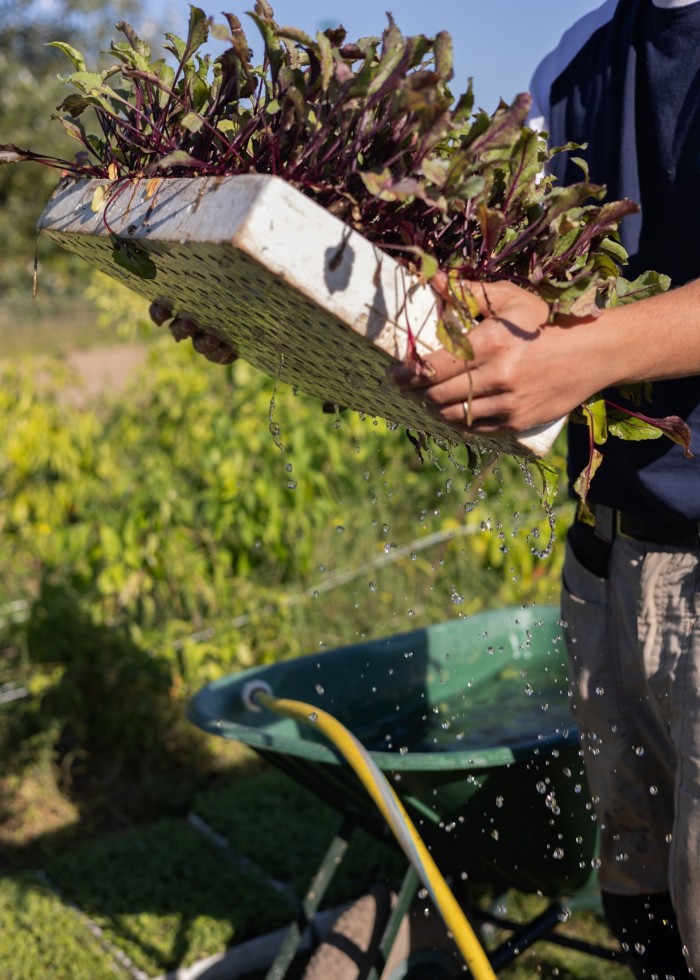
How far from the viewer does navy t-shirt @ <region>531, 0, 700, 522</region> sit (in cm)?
151

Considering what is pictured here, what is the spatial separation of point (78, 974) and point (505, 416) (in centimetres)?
188

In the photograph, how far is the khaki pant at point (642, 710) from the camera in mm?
1528

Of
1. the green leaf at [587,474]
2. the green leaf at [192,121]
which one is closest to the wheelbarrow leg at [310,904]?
the green leaf at [587,474]

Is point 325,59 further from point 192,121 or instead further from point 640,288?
point 640,288

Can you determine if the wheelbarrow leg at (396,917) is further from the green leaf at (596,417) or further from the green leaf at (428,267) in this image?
the green leaf at (428,267)

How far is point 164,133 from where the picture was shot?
54.9 inches

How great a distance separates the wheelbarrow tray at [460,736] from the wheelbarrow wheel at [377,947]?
0.13 m

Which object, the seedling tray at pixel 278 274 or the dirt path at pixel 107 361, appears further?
the dirt path at pixel 107 361

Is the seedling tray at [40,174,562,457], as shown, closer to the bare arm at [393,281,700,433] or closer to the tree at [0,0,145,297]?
the bare arm at [393,281,700,433]

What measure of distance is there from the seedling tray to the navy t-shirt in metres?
0.29

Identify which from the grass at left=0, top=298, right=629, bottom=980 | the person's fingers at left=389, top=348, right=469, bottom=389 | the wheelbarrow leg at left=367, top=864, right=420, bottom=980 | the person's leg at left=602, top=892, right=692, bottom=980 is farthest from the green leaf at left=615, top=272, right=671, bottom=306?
the grass at left=0, top=298, right=629, bottom=980

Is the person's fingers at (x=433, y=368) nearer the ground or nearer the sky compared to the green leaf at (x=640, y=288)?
nearer the ground

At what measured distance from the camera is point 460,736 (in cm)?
233

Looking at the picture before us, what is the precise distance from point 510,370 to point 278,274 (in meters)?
0.27
